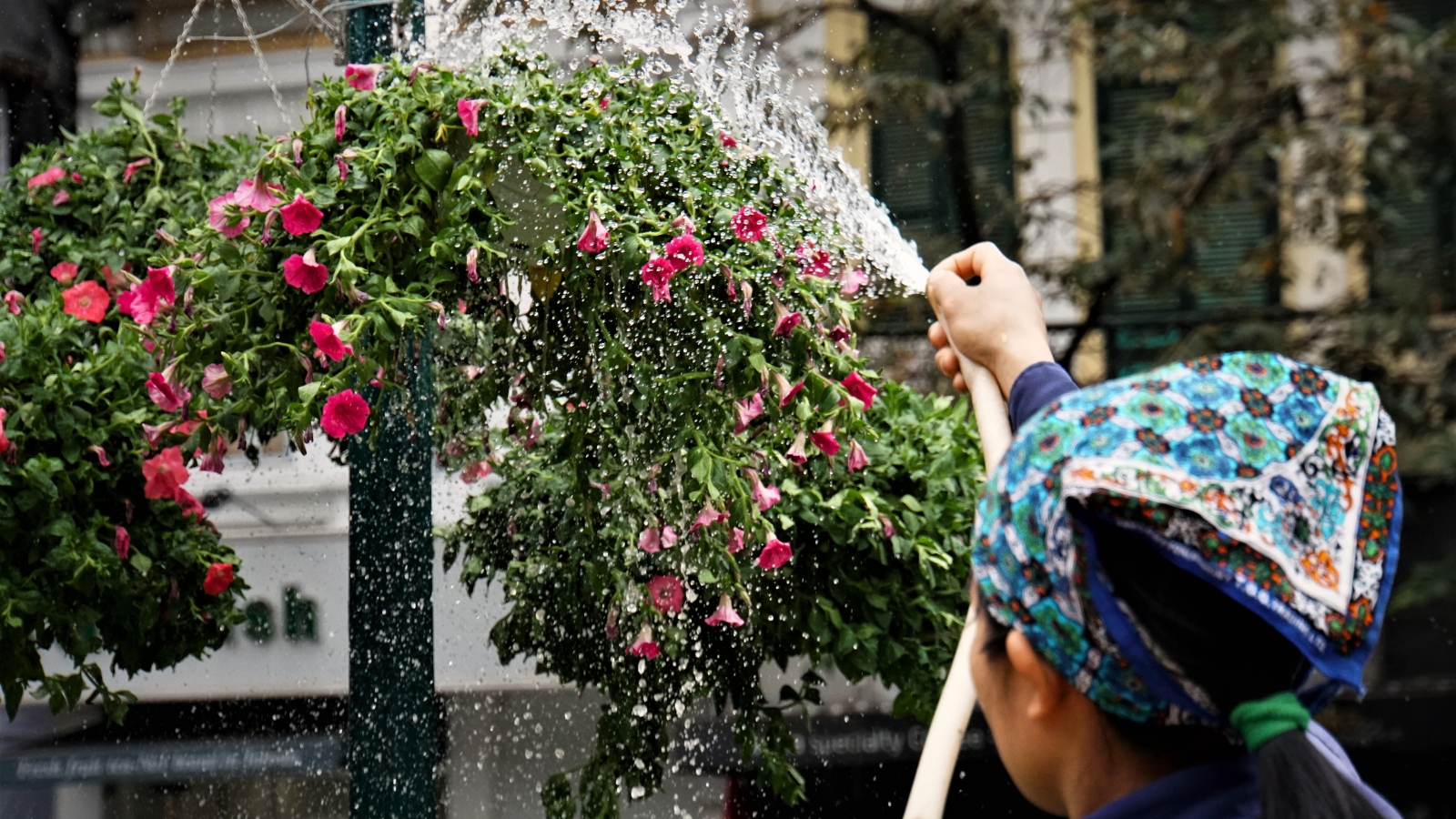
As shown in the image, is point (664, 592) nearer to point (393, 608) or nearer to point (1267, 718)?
point (393, 608)

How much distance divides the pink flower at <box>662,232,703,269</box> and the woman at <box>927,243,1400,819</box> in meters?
0.91

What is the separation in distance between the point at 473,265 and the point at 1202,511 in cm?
114

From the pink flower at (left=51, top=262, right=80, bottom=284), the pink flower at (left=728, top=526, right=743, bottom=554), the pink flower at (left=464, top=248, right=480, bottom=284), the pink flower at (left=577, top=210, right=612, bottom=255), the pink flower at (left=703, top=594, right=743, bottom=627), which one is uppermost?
the pink flower at (left=51, top=262, right=80, bottom=284)

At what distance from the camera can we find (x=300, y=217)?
165 centimetres

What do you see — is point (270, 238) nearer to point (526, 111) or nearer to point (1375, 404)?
point (526, 111)

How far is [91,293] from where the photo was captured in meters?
2.13

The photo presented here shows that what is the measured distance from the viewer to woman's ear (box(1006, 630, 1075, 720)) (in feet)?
2.39

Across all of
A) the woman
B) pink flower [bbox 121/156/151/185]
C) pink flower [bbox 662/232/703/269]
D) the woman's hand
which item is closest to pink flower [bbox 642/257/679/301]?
pink flower [bbox 662/232/703/269]

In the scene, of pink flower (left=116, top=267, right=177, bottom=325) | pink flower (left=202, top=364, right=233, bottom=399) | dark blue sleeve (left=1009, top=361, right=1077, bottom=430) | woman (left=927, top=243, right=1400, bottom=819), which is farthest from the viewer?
pink flower (left=116, top=267, right=177, bottom=325)

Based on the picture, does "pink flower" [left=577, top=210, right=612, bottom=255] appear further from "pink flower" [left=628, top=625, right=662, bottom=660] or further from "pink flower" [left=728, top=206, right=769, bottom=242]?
"pink flower" [left=628, top=625, right=662, bottom=660]

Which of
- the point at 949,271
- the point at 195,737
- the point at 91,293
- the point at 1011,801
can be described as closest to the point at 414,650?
the point at 91,293

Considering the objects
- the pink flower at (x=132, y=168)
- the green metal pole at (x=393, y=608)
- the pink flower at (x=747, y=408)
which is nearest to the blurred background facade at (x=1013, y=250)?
the pink flower at (x=132, y=168)

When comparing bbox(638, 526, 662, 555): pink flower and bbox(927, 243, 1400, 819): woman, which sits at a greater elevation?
bbox(927, 243, 1400, 819): woman

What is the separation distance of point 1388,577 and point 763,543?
1109 millimetres
